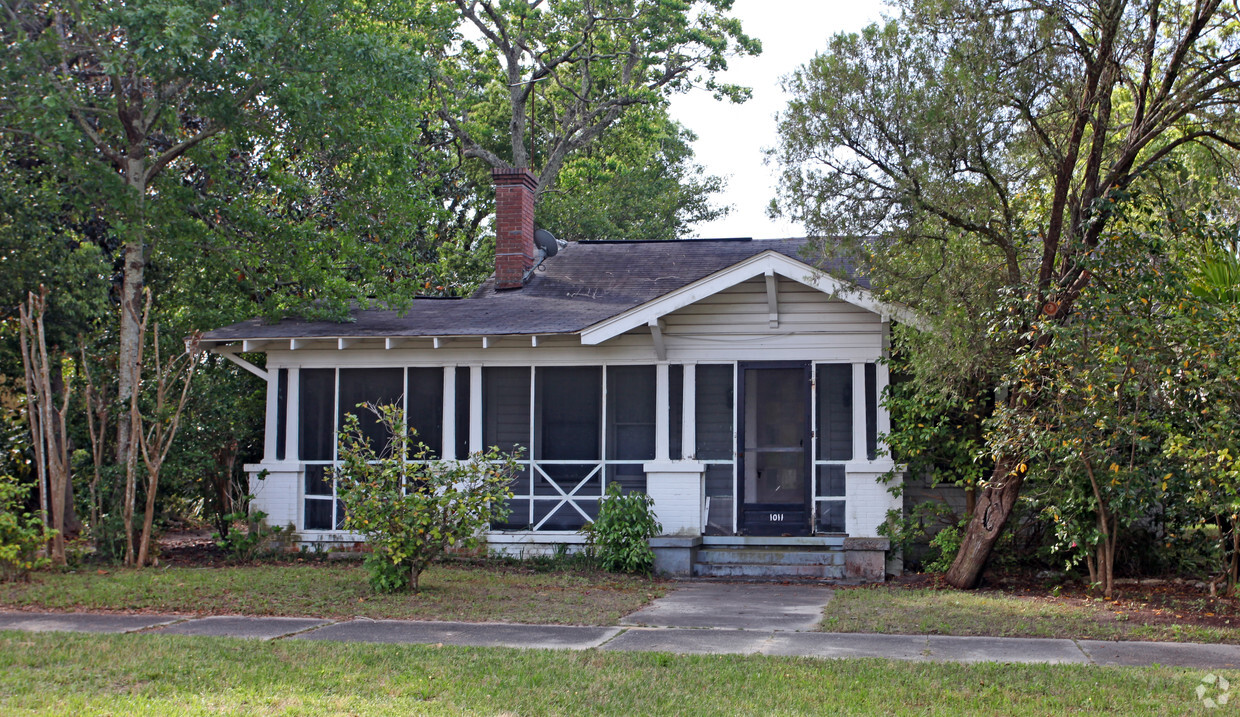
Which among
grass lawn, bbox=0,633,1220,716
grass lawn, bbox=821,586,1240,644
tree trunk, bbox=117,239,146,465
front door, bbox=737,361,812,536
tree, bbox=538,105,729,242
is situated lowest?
grass lawn, bbox=821,586,1240,644

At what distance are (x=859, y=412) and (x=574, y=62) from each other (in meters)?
17.7

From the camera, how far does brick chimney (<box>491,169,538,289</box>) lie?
1532 centimetres

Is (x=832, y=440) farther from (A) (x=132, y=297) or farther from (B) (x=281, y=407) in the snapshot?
(A) (x=132, y=297)

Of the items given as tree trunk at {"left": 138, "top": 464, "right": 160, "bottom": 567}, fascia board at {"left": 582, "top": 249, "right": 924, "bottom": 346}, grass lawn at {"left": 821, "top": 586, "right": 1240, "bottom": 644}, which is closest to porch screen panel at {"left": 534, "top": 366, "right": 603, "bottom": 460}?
fascia board at {"left": 582, "top": 249, "right": 924, "bottom": 346}

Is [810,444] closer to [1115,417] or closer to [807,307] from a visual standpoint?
[807,307]

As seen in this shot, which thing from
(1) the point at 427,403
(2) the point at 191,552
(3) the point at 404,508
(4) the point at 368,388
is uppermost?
(4) the point at 368,388

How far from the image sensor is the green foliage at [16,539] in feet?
32.6

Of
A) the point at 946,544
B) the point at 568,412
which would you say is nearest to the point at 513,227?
the point at 568,412

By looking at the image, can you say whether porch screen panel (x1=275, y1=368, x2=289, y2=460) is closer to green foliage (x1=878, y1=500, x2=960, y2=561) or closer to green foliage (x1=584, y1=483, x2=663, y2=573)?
green foliage (x1=584, y1=483, x2=663, y2=573)

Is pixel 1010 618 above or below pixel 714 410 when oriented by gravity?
below

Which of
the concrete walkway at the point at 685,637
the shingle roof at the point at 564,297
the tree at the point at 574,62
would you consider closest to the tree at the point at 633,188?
the tree at the point at 574,62

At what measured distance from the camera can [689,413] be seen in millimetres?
12453

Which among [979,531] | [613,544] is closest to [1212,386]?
[979,531]

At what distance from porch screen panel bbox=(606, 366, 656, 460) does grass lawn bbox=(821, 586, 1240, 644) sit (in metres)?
3.47
